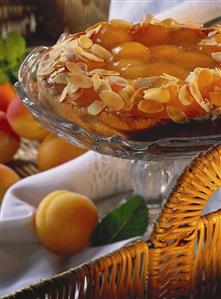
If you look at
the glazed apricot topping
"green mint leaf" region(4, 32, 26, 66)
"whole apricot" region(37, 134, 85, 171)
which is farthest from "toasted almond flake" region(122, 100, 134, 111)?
"green mint leaf" region(4, 32, 26, 66)

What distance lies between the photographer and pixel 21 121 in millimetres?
915

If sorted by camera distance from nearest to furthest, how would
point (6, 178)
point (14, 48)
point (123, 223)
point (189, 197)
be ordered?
point (189, 197), point (123, 223), point (6, 178), point (14, 48)

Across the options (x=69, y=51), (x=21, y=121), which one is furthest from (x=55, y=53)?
(x=21, y=121)

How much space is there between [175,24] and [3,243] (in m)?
0.30

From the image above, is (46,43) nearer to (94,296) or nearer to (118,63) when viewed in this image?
(118,63)

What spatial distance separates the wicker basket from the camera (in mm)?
522

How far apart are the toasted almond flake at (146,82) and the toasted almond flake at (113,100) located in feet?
0.07

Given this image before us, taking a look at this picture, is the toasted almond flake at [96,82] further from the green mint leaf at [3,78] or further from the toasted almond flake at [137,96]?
the green mint leaf at [3,78]

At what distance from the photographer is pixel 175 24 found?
0.71 meters

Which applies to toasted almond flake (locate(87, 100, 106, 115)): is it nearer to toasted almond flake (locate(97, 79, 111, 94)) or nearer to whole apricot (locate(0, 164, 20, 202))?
toasted almond flake (locate(97, 79, 111, 94))

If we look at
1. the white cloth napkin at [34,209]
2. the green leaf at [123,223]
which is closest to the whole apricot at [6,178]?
the white cloth napkin at [34,209]

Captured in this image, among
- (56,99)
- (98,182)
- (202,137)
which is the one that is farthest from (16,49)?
(202,137)

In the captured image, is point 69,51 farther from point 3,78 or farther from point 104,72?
point 3,78

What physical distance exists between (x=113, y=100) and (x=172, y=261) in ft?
0.48
